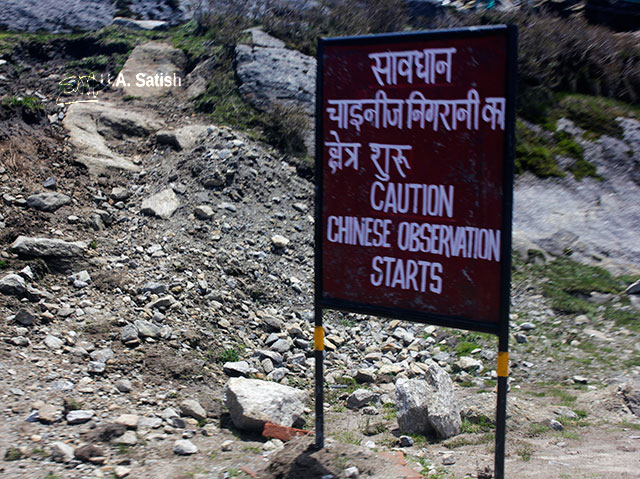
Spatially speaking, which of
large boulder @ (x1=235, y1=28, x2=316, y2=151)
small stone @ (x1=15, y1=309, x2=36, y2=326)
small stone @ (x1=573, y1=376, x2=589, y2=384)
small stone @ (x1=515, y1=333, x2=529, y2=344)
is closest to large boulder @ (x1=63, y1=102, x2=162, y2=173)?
large boulder @ (x1=235, y1=28, x2=316, y2=151)

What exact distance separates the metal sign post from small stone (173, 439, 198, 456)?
890mm

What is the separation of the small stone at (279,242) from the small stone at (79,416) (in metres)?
3.86

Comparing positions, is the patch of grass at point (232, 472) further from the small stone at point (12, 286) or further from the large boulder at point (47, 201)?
the large boulder at point (47, 201)

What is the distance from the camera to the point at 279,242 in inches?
318

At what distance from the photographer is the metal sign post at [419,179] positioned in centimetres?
358

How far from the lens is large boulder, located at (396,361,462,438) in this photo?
4832mm

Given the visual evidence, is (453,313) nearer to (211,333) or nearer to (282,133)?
(211,333)

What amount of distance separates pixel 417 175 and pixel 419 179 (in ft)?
0.09

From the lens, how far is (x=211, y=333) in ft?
20.7

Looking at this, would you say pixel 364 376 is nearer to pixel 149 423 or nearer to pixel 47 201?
pixel 149 423

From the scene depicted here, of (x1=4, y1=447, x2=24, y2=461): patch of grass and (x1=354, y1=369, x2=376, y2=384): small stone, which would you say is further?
(x1=354, y1=369, x2=376, y2=384): small stone

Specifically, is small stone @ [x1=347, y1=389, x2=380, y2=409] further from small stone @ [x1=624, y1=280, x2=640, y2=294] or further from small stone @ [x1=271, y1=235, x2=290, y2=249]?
small stone @ [x1=624, y1=280, x2=640, y2=294]

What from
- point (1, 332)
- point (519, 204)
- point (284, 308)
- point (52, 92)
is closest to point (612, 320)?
point (519, 204)

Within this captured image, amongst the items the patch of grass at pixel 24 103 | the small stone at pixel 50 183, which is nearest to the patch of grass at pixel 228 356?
the small stone at pixel 50 183
